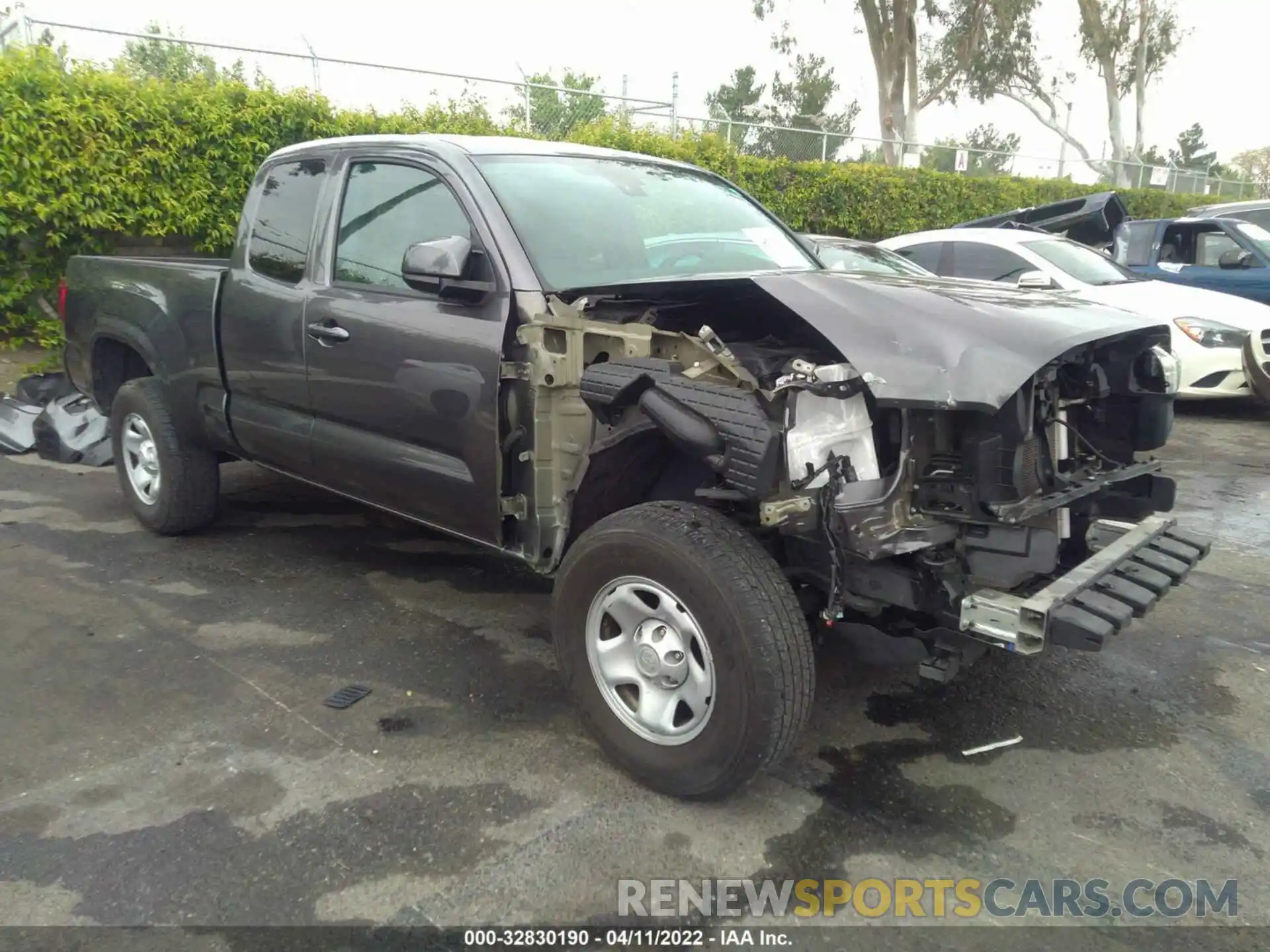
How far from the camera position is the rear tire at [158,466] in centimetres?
497

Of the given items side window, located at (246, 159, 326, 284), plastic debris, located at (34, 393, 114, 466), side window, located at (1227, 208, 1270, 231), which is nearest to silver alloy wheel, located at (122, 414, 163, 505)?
side window, located at (246, 159, 326, 284)

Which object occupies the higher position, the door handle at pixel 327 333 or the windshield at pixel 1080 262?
the windshield at pixel 1080 262

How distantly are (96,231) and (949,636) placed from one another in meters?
8.09

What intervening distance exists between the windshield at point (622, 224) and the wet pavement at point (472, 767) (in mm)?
1585

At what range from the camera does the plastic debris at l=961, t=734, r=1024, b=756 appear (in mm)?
3180

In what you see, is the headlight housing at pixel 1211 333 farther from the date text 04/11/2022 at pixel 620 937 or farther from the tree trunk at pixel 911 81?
the tree trunk at pixel 911 81

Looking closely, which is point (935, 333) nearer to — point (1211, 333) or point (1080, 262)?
point (1211, 333)

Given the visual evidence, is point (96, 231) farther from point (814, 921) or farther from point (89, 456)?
point (814, 921)

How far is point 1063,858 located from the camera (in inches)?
104

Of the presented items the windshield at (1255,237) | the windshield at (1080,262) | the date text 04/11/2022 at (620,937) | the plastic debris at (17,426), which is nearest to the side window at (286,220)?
the date text 04/11/2022 at (620,937)

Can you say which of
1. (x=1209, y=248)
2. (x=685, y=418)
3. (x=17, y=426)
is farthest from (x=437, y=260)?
(x=1209, y=248)

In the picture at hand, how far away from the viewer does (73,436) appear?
6.88 meters

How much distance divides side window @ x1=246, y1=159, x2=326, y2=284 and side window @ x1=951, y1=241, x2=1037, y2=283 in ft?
19.4

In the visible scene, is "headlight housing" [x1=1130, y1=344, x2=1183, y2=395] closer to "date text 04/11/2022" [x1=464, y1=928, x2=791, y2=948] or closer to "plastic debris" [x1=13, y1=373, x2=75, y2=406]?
"date text 04/11/2022" [x1=464, y1=928, x2=791, y2=948]
